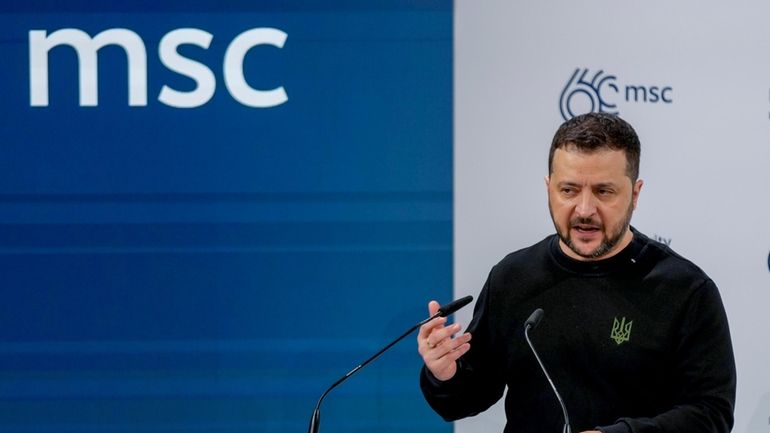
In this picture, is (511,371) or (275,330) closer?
(511,371)

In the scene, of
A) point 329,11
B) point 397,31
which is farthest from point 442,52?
point 329,11

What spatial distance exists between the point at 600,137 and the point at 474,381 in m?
0.64

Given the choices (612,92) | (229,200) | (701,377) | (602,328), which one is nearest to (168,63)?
(229,200)

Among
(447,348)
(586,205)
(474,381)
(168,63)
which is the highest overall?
(168,63)

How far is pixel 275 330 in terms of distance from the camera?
3.04 metres

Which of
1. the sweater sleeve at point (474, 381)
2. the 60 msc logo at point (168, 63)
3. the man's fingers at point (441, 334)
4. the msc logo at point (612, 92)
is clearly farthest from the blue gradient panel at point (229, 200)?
the man's fingers at point (441, 334)

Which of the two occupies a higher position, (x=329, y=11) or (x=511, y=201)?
(x=329, y=11)

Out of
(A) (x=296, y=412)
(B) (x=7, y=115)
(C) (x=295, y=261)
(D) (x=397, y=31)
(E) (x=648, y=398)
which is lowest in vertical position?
(A) (x=296, y=412)

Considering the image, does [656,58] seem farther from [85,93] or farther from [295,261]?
[85,93]

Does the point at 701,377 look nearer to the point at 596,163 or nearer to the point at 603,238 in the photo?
the point at 603,238

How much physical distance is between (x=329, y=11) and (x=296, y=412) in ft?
4.15

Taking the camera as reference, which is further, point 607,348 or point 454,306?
point 607,348

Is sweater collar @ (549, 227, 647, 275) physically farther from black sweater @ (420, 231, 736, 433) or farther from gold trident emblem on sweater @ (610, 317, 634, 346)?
gold trident emblem on sweater @ (610, 317, 634, 346)

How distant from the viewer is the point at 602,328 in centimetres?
213
